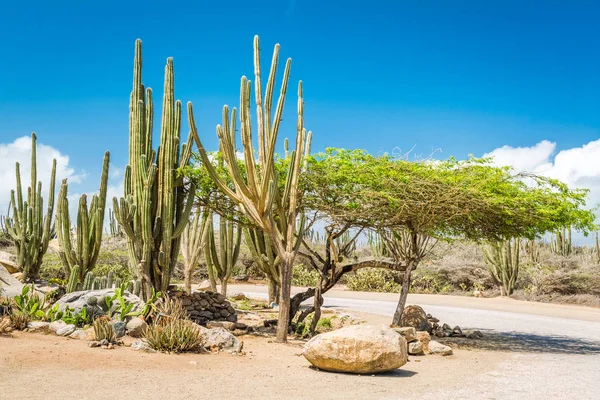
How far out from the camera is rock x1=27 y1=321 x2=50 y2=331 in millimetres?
10545

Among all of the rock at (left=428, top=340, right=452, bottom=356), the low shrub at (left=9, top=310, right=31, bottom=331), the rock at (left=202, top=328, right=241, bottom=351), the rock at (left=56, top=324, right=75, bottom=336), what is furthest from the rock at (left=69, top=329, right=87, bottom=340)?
the rock at (left=428, top=340, right=452, bottom=356)

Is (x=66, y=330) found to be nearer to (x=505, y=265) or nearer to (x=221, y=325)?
(x=221, y=325)

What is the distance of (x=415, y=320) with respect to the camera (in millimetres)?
13375

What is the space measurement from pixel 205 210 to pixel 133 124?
295 cm

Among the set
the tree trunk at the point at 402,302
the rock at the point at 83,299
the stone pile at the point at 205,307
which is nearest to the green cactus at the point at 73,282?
the rock at the point at 83,299

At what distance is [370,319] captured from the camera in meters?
16.8

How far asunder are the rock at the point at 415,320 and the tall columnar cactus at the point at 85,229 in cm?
837

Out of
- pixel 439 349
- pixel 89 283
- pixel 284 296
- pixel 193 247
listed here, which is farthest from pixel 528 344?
pixel 193 247

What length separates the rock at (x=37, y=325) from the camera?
10545 mm

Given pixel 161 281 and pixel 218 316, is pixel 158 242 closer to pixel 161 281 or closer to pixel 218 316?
pixel 161 281

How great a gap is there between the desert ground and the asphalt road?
0.08ft

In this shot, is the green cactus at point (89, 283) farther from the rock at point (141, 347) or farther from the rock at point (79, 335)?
the rock at point (141, 347)

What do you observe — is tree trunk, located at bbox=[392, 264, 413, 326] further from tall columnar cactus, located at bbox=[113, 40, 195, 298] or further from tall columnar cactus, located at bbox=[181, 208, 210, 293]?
tall columnar cactus, located at bbox=[181, 208, 210, 293]

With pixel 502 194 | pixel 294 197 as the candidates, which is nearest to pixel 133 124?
pixel 294 197
